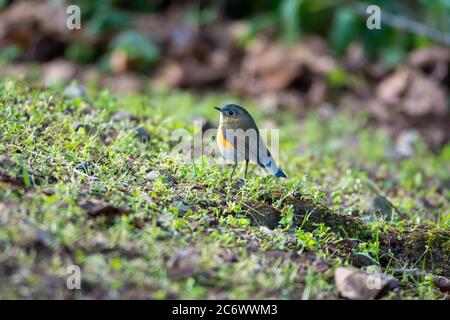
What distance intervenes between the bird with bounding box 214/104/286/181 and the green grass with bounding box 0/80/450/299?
15 centimetres

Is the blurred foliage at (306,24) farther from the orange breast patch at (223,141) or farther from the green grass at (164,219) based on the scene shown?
the orange breast patch at (223,141)

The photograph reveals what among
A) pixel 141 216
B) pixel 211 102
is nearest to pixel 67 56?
pixel 211 102

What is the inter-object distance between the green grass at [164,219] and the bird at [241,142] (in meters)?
0.15

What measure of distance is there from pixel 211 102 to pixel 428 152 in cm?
349

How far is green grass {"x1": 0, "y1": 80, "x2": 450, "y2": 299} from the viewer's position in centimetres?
394

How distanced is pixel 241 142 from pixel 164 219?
163cm

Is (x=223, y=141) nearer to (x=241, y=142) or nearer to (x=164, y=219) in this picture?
(x=241, y=142)

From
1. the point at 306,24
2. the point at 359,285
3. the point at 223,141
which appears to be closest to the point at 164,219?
the point at 359,285

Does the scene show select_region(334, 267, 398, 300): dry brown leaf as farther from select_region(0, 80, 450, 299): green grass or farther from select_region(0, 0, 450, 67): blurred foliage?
select_region(0, 0, 450, 67): blurred foliage

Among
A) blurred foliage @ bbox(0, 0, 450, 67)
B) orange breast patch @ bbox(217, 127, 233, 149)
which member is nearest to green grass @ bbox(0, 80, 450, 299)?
orange breast patch @ bbox(217, 127, 233, 149)

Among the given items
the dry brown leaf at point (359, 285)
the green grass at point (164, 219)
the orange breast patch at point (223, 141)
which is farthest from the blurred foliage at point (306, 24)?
the dry brown leaf at point (359, 285)

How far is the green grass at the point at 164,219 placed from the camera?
394 centimetres

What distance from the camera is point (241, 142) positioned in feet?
19.5
